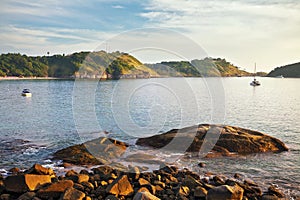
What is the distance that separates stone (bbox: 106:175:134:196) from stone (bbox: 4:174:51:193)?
3261 millimetres

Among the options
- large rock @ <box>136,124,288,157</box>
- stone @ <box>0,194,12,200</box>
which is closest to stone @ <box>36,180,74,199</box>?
stone @ <box>0,194,12,200</box>

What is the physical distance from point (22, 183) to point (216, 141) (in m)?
15.6

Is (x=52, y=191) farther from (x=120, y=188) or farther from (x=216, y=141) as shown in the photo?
(x=216, y=141)

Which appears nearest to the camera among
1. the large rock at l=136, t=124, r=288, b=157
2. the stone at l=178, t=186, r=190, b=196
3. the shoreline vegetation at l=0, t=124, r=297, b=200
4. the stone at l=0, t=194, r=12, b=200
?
the stone at l=0, t=194, r=12, b=200

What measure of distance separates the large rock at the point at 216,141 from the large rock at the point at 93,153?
12.9 ft

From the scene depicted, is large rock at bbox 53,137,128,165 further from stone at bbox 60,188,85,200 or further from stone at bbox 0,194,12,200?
stone at bbox 60,188,85,200

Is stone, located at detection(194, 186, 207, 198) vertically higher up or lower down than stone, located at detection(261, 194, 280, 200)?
higher up

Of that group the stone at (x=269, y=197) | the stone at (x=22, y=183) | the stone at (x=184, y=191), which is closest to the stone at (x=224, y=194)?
the stone at (x=184, y=191)

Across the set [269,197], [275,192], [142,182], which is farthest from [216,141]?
[142,182]

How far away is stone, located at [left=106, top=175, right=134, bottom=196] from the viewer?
12336mm

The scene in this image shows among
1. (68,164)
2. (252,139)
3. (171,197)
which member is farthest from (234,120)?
(171,197)

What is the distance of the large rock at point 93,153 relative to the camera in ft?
65.1

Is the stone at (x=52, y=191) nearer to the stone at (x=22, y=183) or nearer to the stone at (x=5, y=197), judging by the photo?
the stone at (x=22, y=183)

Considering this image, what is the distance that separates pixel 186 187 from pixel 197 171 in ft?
17.6
